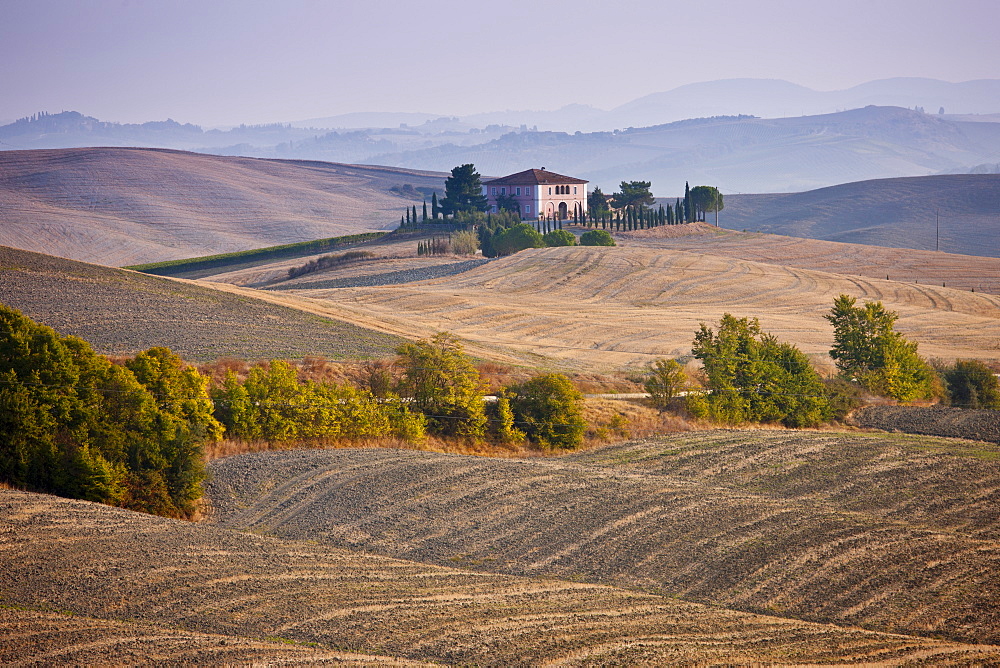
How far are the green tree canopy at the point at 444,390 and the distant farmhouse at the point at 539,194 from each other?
9383 centimetres

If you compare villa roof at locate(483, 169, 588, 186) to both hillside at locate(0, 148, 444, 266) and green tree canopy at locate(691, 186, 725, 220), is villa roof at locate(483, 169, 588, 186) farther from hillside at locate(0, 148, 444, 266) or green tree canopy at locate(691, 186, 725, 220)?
hillside at locate(0, 148, 444, 266)

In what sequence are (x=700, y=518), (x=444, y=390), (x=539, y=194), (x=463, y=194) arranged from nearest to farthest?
(x=700, y=518) < (x=444, y=390) < (x=463, y=194) < (x=539, y=194)

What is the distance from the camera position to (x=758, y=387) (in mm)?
40781

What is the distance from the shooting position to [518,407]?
35.3 m

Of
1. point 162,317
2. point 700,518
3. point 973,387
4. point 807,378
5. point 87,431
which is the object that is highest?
point 162,317

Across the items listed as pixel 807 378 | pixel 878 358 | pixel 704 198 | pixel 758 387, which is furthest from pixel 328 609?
pixel 704 198

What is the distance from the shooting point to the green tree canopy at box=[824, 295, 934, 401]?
43875 mm

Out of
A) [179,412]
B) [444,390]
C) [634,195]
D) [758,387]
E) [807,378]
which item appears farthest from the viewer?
[634,195]

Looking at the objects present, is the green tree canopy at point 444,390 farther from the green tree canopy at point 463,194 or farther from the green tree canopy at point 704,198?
the green tree canopy at point 704,198

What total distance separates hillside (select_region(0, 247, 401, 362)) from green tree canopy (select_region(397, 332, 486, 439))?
22.3 feet

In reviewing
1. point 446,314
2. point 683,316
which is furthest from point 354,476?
→ point 683,316

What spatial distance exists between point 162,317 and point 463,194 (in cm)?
8354

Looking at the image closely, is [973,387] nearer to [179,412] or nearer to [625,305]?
[625,305]

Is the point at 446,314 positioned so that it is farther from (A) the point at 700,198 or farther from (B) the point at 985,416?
(A) the point at 700,198
